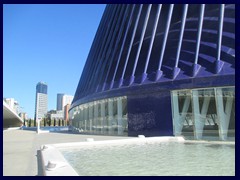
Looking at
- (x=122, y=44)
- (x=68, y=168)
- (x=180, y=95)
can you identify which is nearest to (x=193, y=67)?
(x=180, y=95)

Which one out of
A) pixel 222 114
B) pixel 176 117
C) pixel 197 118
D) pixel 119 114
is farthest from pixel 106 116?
pixel 222 114

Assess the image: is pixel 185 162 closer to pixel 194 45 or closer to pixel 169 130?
pixel 169 130

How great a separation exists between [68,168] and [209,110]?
42.1 feet

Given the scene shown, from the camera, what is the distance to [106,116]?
24.8m

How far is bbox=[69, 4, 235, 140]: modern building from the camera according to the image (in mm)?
17078

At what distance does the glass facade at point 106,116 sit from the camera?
73.6ft

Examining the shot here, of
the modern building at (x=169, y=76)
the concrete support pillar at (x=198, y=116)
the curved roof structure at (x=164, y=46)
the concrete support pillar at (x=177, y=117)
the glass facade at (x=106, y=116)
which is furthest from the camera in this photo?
the glass facade at (x=106, y=116)

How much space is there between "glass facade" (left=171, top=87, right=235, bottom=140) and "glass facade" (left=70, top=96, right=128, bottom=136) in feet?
16.0

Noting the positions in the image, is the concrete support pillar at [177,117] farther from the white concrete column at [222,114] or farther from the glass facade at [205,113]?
the white concrete column at [222,114]

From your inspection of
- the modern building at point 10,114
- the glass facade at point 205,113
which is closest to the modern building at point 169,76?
the glass facade at point 205,113

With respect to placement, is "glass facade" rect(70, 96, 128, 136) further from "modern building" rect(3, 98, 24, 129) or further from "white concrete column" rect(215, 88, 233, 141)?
"modern building" rect(3, 98, 24, 129)

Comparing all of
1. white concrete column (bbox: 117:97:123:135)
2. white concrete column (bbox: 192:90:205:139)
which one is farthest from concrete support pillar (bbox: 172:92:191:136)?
white concrete column (bbox: 117:97:123:135)

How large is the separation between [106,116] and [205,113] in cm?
978

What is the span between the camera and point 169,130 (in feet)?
61.4
